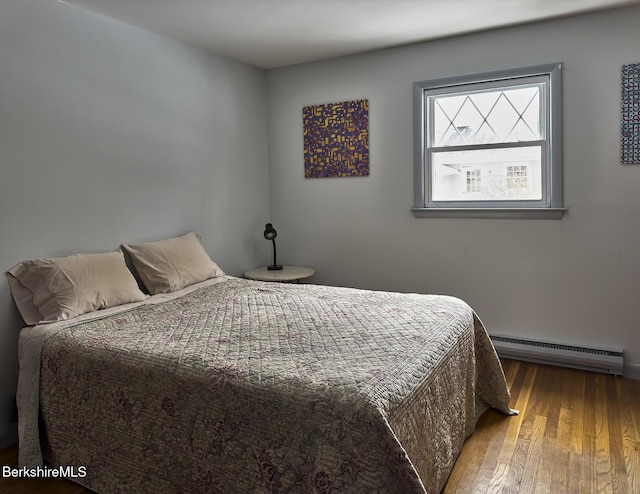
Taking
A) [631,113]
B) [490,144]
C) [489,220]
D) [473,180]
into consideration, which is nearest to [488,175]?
[473,180]

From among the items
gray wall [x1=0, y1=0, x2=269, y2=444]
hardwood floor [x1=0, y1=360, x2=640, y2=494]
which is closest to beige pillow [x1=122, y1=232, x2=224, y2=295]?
gray wall [x1=0, y1=0, x2=269, y2=444]

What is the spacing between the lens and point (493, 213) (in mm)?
3441

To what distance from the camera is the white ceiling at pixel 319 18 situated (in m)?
2.80

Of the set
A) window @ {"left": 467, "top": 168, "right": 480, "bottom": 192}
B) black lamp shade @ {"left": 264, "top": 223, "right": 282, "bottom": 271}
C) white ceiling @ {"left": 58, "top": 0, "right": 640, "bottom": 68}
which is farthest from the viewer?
black lamp shade @ {"left": 264, "top": 223, "right": 282, "bottom": 271}

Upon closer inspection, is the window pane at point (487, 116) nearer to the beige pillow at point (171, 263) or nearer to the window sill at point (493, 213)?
the window sill at point (493, 213)

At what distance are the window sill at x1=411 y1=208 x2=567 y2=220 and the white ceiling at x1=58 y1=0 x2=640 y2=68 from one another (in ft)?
4.10

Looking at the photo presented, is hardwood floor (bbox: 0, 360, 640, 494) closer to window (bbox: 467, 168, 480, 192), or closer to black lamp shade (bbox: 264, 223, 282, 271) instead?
window (bbox: 467, 168, 480, 192)

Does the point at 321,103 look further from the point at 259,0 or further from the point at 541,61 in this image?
the point at 541,61

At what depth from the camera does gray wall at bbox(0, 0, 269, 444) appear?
2.47m

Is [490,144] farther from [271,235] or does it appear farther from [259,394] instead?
[259,394]

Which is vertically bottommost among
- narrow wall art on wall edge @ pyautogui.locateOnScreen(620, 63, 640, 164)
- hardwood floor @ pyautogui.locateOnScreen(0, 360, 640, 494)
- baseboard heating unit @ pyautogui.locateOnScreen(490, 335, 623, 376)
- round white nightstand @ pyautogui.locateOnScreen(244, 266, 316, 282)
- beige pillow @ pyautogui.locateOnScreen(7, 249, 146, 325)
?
hardwood floor @ pyautogui.locateOnScreen(0, 360, 640, 494)

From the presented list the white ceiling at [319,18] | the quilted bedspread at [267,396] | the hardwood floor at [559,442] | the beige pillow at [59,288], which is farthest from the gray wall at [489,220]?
the beige pillow at [59,288]

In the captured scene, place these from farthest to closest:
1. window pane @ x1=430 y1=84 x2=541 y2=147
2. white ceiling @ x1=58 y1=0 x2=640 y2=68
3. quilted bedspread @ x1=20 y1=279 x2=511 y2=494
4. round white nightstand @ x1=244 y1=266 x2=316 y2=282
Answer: round white nightstand @ x1=244 y1=266 x2=316 y2=282 < window pane @ x1=430 y1=84 x2=541 y2=147 < white ceiling @ x1=58 y1=0 x2=640 y2=68 < quilted bedspread @ x1=20 y1=279 x2=511 y2=494

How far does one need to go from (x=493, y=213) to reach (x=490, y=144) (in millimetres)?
505
